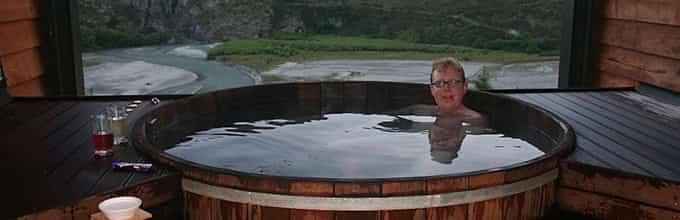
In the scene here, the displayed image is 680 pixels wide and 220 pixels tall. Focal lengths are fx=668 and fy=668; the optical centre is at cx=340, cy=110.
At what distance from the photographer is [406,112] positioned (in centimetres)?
396

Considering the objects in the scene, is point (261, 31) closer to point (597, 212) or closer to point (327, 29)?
point (327, 29)

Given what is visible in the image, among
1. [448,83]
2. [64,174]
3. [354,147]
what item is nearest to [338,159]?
[354,147]

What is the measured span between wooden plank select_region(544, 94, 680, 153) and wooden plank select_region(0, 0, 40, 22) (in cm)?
308

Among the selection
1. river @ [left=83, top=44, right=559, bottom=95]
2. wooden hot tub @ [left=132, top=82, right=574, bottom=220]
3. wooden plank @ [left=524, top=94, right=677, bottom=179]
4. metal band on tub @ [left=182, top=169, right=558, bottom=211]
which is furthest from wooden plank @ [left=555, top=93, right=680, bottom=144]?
river @ [left=83, top=44, right=559, bottom=95]

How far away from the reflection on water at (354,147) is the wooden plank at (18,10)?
51.9 inches

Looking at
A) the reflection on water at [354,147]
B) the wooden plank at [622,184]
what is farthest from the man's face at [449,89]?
the wooden plank at [622,184]

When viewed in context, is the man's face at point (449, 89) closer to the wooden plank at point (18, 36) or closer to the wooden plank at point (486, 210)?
the wooden plank at point (486, 210)

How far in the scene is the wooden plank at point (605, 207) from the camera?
216 cm

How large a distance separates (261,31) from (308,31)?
1.22ft

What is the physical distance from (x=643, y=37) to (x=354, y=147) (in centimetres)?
219

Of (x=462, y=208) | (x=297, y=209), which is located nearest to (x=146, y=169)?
(x=297, y=209)

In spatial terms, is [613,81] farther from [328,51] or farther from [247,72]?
[247,72]

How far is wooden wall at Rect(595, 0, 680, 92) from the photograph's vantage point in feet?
12.8

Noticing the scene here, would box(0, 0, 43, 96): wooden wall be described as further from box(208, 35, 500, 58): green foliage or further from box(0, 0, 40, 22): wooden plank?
box(208, 35, 500, 58): green foliage
